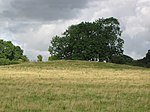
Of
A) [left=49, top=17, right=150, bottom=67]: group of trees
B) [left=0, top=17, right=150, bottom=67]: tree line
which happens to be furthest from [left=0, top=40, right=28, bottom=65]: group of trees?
[left=49, top=17, right=150, bottom=67]: group of trees

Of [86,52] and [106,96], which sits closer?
[106,96]

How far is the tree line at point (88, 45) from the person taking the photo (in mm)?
134500

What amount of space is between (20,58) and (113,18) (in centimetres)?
3760

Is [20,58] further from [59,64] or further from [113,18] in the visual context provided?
[59,64]

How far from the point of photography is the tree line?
134 metres

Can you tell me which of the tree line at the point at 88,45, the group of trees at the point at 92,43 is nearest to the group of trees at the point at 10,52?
the tree line at the point at 88,45

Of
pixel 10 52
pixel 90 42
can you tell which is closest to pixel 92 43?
pixel 90 42

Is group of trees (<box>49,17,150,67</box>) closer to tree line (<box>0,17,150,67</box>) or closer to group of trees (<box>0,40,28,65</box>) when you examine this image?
tree line (<box>0,17,150,67</box>)

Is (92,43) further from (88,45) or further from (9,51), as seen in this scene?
(9,51)

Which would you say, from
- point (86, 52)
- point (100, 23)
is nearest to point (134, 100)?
point (86, 52)

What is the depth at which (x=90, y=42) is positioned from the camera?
136 m

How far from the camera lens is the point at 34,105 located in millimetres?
19156

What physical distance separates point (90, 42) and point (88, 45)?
1.24 m

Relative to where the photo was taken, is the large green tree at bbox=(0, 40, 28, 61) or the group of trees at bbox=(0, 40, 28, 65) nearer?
the group of trees at bbox=(0, 40, 28, 65)
